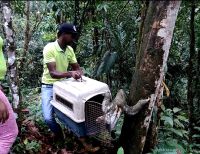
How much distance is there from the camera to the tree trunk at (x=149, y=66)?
12.4 ft

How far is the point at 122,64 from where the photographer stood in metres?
7.39

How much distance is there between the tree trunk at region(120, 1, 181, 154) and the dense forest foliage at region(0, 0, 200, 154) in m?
0.29

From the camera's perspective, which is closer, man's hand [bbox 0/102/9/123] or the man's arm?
man's hand [bbox 0/102/9/123]

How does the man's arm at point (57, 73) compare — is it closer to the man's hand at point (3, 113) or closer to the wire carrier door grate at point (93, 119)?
the wire carrier door grate at point (93, 119)

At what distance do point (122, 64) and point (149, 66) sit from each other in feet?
11.1

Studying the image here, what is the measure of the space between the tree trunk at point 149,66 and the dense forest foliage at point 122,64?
0.29 metres

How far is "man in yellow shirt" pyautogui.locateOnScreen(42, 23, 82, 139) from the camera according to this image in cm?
484

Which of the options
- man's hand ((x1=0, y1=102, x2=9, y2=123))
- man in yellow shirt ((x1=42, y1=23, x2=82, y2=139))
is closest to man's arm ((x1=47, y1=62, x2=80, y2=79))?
man in yellow shirt ((x1=42, y1=23, x2=82, y2=139))

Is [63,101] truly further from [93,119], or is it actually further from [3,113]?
[3,113]

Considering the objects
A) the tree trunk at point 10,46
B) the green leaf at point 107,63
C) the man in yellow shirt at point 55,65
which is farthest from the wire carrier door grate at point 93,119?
the green leaf at point 107,63

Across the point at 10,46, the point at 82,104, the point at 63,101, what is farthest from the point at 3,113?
the point at 10,46

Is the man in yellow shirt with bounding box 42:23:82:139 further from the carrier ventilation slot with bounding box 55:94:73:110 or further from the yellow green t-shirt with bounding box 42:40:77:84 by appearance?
the carrier ventilation slot with bounding box 55:94:73:110

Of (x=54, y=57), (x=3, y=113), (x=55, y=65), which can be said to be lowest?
(x=3, y=113)

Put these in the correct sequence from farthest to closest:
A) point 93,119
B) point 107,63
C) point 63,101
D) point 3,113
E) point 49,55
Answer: point 107,63, point 49,55, point 63,101, point 93,119, point 3,113
